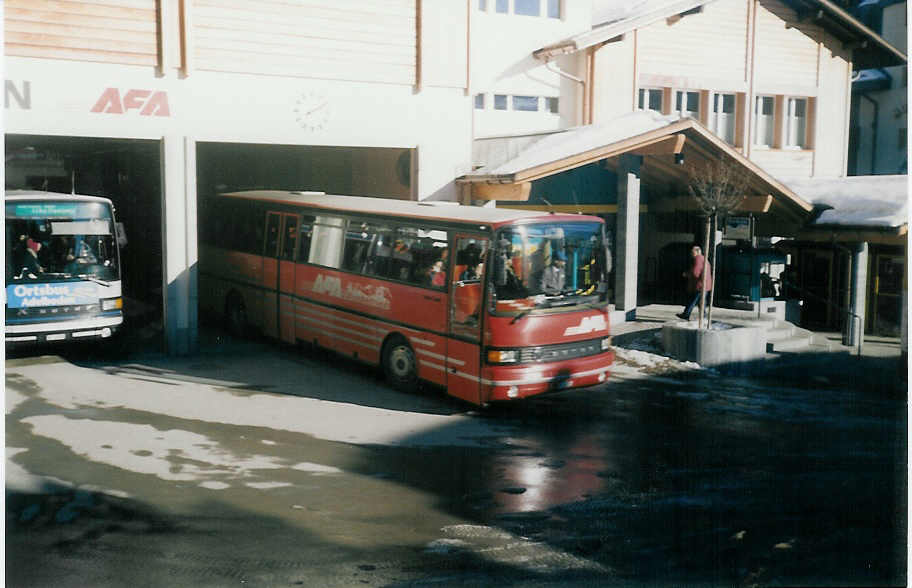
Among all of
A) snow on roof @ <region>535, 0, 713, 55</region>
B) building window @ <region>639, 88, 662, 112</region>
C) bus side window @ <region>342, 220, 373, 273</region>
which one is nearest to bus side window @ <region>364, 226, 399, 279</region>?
bus side window @ <region>342, 220, 373, 273</region>

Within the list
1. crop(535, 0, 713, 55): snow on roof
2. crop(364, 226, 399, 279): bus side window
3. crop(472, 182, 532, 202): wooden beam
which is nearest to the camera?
crop(364, 226, 399, 279): bus side window

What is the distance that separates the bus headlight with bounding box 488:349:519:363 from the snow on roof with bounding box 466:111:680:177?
5.98 m

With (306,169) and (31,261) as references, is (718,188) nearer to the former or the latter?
(306,169)

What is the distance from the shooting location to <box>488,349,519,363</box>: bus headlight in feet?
39.1

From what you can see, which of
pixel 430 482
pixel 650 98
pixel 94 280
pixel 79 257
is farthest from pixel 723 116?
pixel 430 482

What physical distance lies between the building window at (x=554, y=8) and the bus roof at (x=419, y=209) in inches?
356

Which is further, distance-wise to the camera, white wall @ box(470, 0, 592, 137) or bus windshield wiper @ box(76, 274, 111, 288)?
white wall @ box(470, 0, 592, 137)

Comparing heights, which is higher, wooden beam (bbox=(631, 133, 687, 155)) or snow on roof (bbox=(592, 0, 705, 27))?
snow on roof (bbox=(592, 0, 705, 27))

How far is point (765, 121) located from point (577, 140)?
354 inches

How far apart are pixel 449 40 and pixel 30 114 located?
7667 millimetres

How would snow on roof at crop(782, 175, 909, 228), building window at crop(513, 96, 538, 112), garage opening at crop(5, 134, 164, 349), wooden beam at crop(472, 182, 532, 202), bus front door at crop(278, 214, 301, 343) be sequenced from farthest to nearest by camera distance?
building window at crop(513, 96, 538, 112), garage opening at crop(5, 134, 164, 349), snow on roof at crop(782, 175, 909, 228), wooden beam at crop(472, 182, 532, 202), bus front door at crop(278, 214, 301, 343)

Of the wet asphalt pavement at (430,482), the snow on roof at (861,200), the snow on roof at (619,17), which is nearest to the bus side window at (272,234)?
the wet asphalt pavement at (430,482)

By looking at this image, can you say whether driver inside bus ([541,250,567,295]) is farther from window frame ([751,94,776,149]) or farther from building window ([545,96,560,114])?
window frame ([751,94,776,149])

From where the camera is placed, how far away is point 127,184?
21.5 m
